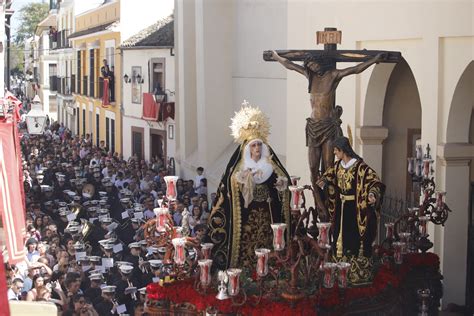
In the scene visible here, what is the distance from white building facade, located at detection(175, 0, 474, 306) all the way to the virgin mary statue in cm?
299

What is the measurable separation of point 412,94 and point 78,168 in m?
11.4

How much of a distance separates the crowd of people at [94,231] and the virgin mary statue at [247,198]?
405mm

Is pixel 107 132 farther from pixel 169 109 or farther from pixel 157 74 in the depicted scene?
pixel 169 109

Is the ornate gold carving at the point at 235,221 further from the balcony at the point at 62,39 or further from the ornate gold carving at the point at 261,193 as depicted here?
the balcony at the point at 62,39

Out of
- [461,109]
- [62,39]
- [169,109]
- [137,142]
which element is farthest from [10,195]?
[62,39]

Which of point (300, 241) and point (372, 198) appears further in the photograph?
point (372, 198)

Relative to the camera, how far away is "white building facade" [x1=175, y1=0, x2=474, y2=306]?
12664 millimetres

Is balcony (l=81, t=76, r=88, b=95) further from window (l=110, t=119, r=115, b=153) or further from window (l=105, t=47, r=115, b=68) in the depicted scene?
window (l=110, t=119, r=115, b=153)

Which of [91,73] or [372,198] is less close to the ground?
[91,73]

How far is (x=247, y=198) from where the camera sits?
1040cm

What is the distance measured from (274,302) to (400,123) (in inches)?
273

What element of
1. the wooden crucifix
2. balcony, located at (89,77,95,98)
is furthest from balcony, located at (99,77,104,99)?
the wooden crucifix

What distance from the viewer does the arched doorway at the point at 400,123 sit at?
15562mm

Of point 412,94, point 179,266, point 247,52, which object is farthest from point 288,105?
point 179,266
